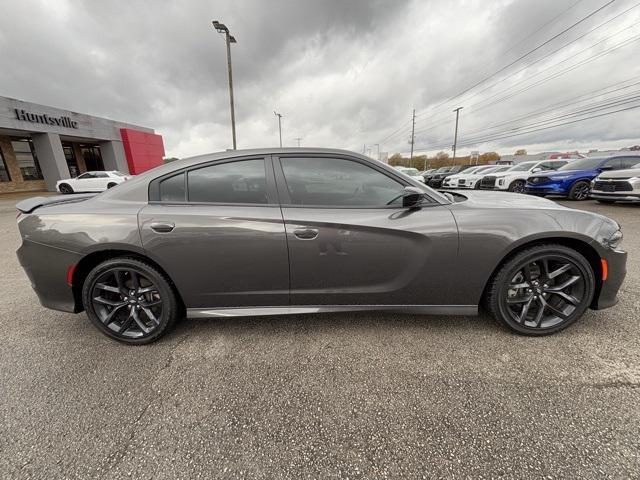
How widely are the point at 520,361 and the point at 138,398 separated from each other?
8.49 ft

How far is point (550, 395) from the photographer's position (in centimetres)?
161

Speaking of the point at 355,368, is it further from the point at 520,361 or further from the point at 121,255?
the point at 121,255

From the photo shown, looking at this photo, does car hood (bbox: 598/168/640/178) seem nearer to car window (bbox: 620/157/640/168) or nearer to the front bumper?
the front bumper

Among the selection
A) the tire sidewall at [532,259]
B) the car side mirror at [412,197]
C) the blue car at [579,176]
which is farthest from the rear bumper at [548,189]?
the car side mirror at [412,197]

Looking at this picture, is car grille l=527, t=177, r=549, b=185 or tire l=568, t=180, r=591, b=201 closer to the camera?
tire l=568, t=180, r=591, b=201

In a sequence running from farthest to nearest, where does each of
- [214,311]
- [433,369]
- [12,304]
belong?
[12,304]
[214,311]
[433,369]

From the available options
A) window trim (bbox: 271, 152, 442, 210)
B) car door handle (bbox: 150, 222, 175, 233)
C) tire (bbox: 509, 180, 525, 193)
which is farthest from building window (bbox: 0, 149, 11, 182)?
tire (bbox: 509, 180, 525, 193)

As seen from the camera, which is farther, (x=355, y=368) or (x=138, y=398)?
(x=355, y=368)

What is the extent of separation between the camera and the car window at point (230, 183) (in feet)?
6.80

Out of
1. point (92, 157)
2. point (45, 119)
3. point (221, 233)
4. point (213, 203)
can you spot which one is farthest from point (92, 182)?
point (221, 233)

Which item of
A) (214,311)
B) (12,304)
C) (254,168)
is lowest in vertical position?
(12,304)

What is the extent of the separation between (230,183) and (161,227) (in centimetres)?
60

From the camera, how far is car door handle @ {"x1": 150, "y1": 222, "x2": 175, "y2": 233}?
197 cm

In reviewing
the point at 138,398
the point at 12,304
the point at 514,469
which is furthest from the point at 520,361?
the point at 12,304
